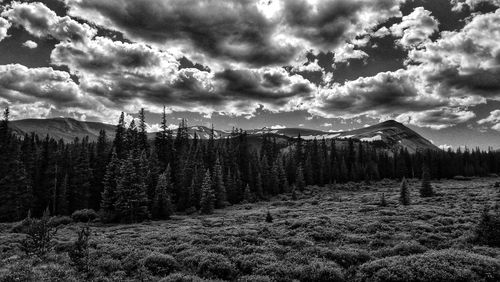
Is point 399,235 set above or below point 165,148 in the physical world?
below

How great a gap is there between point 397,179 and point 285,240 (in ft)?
338

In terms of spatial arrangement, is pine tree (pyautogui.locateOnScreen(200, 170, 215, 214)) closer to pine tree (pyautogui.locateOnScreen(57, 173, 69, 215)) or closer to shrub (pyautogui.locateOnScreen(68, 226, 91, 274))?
pine tree (pyautogui.locateOnScreen(57, 173, 69, 215))

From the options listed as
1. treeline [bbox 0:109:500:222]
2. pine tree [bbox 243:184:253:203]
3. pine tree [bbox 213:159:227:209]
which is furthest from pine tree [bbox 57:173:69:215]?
pine tree [bbox 243:184:253:203]

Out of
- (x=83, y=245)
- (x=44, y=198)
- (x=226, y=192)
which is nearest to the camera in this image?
(x=83, y=245)

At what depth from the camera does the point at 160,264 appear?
17.2m

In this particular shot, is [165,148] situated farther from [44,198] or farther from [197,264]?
[197,264]

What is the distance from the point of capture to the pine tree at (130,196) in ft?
154

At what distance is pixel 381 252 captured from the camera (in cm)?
1853

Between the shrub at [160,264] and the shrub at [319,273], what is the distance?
683 centimetres

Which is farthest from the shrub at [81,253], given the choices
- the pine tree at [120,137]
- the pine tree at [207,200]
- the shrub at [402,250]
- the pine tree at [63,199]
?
the pine tree at [120,137]

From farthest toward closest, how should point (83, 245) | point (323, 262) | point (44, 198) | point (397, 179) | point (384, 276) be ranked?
point (397, 179) < point (44, 198) < point (323, 262) < point (83, 245) < point (384, 276)

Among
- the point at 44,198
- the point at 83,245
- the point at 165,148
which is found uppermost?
the point at 165,148

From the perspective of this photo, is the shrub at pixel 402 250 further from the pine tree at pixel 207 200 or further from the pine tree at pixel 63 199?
the pine tree at pixel 63 199

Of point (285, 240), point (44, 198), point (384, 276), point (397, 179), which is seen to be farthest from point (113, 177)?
point (397, 179)
